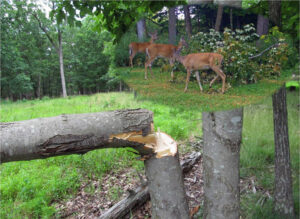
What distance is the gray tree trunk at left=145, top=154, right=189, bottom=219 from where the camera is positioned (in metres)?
1.76

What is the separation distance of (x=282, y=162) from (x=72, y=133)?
6.80ft

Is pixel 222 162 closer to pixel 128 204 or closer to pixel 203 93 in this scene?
pixel 203 93

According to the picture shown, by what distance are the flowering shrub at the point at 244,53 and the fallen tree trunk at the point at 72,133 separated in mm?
617

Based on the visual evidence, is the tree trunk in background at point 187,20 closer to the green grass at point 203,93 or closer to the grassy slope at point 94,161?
the green grass at point 203,93

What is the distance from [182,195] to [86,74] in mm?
1270

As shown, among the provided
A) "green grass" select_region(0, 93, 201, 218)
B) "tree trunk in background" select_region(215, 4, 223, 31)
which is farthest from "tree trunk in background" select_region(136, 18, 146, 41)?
"green grass" select_region(0, 93, 201, 218)

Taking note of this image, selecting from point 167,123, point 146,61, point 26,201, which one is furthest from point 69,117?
point 26,201

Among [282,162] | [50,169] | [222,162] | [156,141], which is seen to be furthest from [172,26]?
[50,169]

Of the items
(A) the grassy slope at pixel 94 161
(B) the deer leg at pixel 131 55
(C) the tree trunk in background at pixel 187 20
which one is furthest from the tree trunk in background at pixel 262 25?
(B) the deer leg at pixel 131 55

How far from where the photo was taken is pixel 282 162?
88.6 inches

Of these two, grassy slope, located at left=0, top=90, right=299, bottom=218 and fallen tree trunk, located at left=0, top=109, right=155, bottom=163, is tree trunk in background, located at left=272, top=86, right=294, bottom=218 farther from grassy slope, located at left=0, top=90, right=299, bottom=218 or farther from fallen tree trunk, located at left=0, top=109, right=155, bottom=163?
fallen tree trunk, located at left=0, top=109, right=155, bottom=163

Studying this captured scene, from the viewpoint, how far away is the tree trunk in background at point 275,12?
1128mm

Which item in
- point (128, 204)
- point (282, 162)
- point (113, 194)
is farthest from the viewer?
point (113, 194)

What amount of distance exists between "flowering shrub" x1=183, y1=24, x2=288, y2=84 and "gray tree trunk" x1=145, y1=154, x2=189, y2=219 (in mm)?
895
